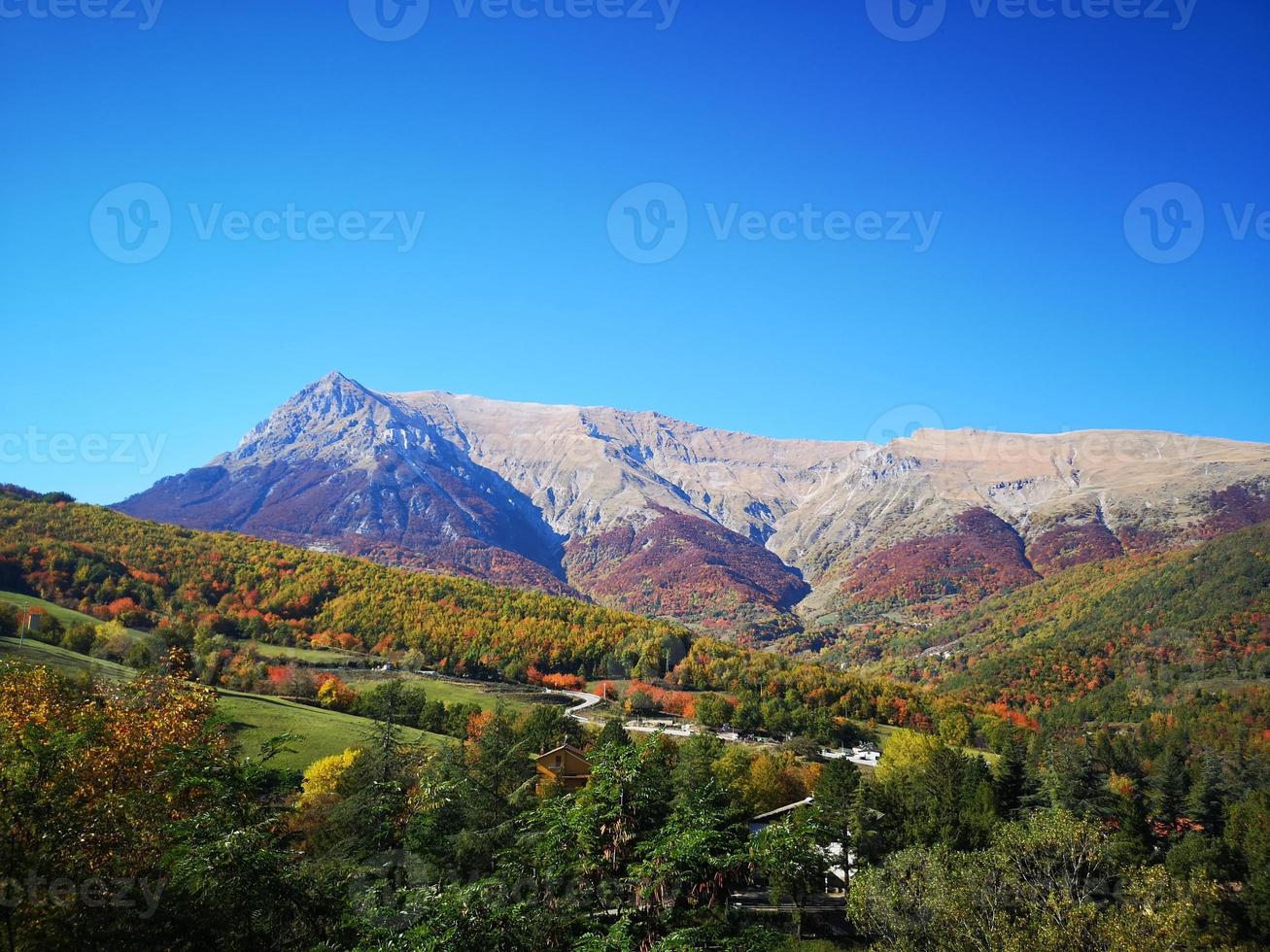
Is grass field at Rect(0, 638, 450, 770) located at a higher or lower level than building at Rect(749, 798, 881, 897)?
higher

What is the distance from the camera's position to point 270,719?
222 ft

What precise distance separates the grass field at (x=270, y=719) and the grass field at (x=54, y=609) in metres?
15.7

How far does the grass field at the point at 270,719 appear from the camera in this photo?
60969mm

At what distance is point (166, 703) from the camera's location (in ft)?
97.8

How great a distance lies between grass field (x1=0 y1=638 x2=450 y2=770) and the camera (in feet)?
200

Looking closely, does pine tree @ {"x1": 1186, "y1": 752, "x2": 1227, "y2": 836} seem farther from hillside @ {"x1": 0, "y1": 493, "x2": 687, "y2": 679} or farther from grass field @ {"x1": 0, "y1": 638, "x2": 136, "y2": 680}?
grass field @ {"x1": 0, "y1": 638, "x2": 136, "y2": 680}

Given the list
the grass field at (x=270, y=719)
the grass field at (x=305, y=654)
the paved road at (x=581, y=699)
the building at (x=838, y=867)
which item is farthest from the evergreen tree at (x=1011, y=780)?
the grass field at (x=305, y=654)

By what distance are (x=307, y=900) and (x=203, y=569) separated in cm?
14129

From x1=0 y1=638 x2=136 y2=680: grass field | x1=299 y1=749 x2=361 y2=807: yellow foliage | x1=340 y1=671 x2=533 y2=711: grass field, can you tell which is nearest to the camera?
x1=299 y1=749 x2=361 y2=807: yellow foliage

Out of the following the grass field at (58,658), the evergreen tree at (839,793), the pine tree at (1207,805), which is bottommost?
the pine tree at (1207,805)

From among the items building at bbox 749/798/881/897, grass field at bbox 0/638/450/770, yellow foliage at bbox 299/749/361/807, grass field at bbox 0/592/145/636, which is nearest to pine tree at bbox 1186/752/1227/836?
building at bbox 749/798/881/897

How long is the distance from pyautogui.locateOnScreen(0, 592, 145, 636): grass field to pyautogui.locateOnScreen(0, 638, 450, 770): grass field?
15.7 metres

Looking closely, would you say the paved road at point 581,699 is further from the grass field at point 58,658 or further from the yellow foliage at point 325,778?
the grass field at point 58,658

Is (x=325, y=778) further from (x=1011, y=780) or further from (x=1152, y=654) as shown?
(x=1152, y=654)
